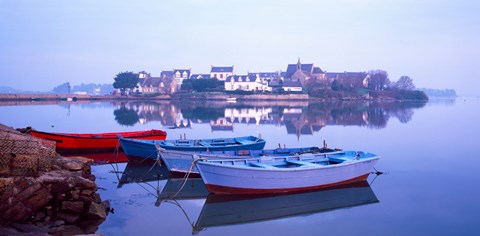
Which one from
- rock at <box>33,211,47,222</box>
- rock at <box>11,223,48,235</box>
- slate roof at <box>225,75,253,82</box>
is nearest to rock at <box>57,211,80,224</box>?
rock at <box>33,211,47,222</box>

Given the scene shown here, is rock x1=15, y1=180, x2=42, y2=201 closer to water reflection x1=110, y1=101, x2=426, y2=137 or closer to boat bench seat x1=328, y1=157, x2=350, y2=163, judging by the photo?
boat bench seat x1=328, y1=157, x2=350, y2=163

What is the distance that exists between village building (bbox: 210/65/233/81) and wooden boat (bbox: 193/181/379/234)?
118948 mm

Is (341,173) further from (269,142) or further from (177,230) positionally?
(269,142)

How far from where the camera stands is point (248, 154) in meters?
16.6

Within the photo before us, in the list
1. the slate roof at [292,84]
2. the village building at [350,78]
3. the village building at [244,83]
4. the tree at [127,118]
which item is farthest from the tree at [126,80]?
the tree at [127,118]

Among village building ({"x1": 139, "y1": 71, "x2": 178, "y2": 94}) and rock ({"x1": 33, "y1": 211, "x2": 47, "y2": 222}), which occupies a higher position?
village building ({"x1": 139, "y1": 71, "x2": 178, "y2": 94})

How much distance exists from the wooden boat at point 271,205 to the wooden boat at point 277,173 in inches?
9.3

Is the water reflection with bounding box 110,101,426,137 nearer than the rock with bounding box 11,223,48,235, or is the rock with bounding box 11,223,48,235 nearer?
the rock with bounding box 11,223,48,235

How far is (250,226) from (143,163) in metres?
9.21

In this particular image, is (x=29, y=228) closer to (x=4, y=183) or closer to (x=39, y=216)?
(x=39, y=216)

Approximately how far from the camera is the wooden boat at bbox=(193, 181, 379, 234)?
12906 mm

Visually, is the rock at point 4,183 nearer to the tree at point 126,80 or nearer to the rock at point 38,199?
the rock at point 38,199

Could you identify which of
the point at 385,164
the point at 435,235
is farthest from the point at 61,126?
the point at 435,235

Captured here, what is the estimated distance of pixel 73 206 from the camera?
1119 cm
